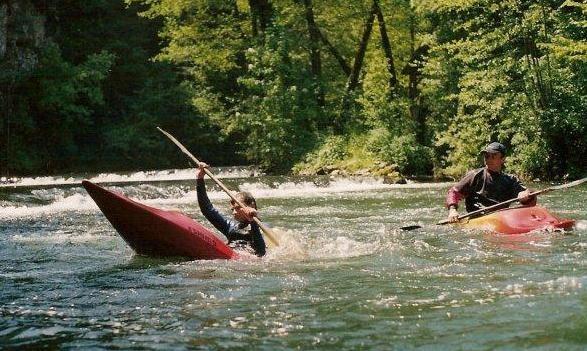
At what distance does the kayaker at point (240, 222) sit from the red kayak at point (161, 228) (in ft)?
0.74

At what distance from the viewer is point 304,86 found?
23.3m

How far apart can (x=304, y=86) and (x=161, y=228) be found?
54.8 feet

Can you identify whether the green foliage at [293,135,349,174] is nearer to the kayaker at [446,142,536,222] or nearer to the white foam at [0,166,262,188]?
the white foam at [0,166,262,188]

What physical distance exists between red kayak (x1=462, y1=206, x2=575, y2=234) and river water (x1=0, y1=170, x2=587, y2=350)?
0.43 ft

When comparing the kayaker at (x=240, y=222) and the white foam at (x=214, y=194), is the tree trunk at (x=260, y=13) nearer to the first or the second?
the white foam at (x=214, y=194)

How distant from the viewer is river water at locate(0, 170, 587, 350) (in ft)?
13.4

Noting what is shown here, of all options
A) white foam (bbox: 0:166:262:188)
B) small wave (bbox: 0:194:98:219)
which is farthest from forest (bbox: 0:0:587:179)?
small wave (bbox: 0:194:98:219)

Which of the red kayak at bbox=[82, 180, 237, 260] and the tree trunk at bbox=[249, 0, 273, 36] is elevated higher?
the tree trunk at bbox=[249, 0, 273, 36]

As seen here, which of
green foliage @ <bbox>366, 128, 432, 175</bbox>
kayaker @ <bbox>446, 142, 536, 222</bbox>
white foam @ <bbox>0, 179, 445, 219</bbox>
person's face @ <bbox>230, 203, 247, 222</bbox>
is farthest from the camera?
green foliage @ <bbox>366, 128, 432, 175</bbox>

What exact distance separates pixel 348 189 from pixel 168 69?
14293 millimetres

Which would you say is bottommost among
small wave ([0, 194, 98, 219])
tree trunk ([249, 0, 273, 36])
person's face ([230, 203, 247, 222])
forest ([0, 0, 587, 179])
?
small wave ([0, 194, 98, 219])

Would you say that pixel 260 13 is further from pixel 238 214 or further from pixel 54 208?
pixel 238 214

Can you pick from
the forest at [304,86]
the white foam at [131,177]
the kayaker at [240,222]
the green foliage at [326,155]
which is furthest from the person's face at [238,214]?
Answer: the green foliage at [326,155]

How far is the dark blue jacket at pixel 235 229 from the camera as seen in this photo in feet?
22.9
